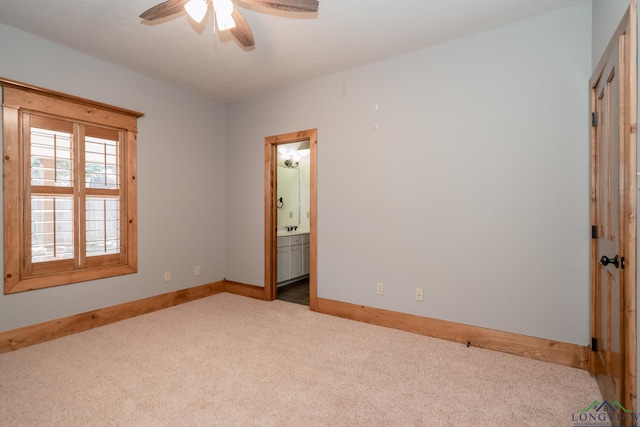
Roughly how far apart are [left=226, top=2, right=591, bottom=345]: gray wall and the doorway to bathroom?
6.0 inches

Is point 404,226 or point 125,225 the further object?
point 125,225

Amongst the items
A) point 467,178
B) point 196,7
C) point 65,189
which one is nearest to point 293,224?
point 65,189

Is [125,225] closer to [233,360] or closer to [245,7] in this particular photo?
[233,360]

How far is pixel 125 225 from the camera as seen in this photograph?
11.9ft

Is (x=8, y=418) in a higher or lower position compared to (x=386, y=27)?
lower

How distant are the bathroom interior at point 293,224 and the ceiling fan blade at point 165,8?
3145 millimetres

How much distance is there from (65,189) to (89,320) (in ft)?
4.51

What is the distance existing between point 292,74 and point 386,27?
133 cm

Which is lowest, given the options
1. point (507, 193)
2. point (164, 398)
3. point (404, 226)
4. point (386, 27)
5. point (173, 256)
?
point (164, 398)

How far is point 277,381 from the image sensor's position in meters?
2.25

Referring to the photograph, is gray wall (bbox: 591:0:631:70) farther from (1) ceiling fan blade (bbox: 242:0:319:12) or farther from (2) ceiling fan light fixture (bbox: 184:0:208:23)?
(2) ceiling fan light fixture (bbox: 184:0:208:23)

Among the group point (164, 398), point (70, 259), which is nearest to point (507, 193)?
point (164, 398)

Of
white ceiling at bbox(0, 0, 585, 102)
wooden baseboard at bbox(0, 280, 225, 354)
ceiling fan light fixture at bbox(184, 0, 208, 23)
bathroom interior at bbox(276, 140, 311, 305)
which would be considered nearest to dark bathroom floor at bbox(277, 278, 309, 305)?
bathroom interior at bbox(276, 140, 311, 305)

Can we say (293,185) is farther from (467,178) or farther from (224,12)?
(224,12)
